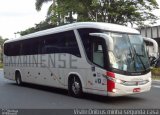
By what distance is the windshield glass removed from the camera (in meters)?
12.9

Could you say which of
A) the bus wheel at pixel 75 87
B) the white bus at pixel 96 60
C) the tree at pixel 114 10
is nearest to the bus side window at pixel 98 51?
the white bus at pixel 96 60

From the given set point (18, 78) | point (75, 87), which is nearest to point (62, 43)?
point (75, 87)

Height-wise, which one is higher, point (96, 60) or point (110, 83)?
point (96, 60)

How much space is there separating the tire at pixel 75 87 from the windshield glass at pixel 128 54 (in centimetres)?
230

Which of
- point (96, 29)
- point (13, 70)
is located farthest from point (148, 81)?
point (13, 70)

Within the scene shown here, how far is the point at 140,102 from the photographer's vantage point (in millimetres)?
13234

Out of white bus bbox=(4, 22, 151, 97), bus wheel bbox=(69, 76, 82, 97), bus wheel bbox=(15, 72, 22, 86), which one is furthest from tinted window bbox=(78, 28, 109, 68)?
bus wheel bbox=(15, 72, 22, 86)

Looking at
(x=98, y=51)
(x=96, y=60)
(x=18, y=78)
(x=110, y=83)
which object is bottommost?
(x=18, y=78)

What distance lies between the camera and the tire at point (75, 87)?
571 inches

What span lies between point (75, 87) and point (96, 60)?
1.90 m

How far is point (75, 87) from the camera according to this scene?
14.8 m

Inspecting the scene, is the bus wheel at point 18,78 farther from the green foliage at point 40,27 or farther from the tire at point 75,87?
the green foliage at point 40,27

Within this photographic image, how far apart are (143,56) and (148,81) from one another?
3.15 feet

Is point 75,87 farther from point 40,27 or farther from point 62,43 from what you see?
point 40,27
